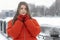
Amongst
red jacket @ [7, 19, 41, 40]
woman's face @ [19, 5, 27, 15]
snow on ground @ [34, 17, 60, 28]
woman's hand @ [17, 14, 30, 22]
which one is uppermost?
woman's face @ [19, 5, 27, 15]

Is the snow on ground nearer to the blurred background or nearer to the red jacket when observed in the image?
the blurred background

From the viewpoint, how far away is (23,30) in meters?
1.07

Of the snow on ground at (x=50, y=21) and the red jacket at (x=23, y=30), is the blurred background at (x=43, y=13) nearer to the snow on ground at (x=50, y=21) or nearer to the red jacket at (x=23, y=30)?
the snow on ground at (x=50, y=21)

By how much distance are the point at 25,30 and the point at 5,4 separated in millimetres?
1575

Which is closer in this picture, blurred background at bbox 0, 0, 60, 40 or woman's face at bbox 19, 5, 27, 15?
woman's face at bbox 19, 5, 27, 15

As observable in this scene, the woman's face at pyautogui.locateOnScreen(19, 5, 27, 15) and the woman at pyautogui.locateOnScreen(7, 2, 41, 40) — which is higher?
the woman's face at pyautogui.locateOnScreen(19, 5, 27, 15)

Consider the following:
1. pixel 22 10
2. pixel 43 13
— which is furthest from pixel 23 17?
pixel 43 13

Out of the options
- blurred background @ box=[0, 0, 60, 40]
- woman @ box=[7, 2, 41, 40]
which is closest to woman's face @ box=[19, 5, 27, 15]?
woman @ box=[7, 2, 41, 40]

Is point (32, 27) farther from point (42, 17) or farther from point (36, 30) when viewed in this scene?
point (42, 17)

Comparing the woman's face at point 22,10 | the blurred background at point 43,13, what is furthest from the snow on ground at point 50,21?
the woman's face at point 22,10

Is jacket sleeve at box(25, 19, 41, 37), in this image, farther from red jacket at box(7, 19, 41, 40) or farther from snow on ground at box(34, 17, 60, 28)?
snow on ground at box(34, 17, 60, 28)

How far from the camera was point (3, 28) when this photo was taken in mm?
2246

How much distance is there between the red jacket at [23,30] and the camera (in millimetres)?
1046

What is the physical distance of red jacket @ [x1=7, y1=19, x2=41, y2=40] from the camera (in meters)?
1.05
